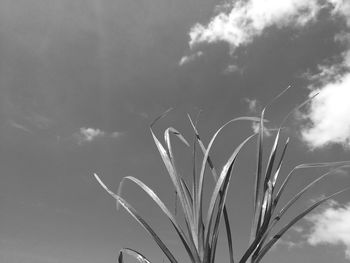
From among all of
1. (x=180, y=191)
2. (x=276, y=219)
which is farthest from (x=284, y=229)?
(x=180, y=191)

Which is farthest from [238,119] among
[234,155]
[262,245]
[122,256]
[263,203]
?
[122,256]

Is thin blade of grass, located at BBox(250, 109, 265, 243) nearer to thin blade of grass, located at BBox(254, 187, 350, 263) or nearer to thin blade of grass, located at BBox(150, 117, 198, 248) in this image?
thin blade of grass, located at BBox(254, 187, 350, 263)

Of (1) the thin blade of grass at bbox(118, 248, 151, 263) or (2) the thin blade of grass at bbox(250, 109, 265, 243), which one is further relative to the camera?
(1) the thin blade of grass at bbox(118, 248, 151, 263)

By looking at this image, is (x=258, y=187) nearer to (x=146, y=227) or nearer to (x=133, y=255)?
(x=146, y=227)

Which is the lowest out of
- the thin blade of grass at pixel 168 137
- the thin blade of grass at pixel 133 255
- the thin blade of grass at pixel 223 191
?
the thin blade of grass at pixel 133 255

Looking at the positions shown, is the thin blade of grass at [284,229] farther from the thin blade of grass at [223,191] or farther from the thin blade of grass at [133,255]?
the thin blade of grass at [133,255]

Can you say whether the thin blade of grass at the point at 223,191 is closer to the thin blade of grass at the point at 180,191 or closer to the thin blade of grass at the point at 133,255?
the thin blade of grass at the point at 180,191

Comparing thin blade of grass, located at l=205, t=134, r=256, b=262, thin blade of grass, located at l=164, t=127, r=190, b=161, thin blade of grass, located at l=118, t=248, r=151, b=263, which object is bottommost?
thin blade of grass, located at l=118, t=248, r=151, b=263

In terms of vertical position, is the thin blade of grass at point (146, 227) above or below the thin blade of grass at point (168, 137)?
below

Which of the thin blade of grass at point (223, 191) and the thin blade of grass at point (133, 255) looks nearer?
the thin blade of grass at point (223, 191)

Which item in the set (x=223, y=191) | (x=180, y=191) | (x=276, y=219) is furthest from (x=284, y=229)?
(x=180, y=191)

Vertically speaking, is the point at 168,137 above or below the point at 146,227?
above

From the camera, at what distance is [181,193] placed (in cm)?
374

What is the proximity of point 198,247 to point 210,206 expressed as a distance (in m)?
0.38
